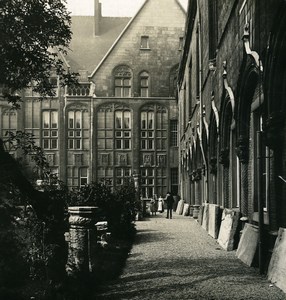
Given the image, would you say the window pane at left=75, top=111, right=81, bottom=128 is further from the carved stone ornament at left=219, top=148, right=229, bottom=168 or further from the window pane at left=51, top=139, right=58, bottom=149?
the carved stone ornament at left=219, top=148, right=229, bottom=168

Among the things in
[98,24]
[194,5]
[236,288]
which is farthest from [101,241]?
[98,24]

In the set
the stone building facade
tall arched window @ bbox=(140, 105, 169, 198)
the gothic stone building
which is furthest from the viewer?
the gothic stone building

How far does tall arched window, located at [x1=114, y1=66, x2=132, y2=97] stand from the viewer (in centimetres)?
3988

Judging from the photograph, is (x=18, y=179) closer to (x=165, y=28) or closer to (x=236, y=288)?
(x=236, y=288)

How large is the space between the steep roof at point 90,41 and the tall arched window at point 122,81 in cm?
417

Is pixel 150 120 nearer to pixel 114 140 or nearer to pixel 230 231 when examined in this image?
pixel 114 140

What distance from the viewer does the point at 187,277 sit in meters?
7.41

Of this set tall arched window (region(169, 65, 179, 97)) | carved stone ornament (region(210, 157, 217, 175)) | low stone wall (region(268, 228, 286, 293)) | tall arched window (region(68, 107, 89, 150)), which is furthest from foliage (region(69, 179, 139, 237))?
tall arched window (region(169, 65, 179, 97))

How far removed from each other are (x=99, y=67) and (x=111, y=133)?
5387 mm

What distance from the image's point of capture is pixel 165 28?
40594mm

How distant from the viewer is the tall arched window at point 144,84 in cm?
3991

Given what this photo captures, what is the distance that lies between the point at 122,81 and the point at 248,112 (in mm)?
29882

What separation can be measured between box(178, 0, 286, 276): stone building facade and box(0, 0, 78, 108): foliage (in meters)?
3.30

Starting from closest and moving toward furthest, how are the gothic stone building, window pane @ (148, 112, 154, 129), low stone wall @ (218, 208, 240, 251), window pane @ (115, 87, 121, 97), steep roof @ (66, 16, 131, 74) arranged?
1. low stone wall @ (218, 208, 240, 251)
2. the gothic stone building
3. window pane @ (148, 112, 154, 129)
4. window pane @ (115, 87, 121, 97)
5. steep roof @ (66, 16, 131, 74)
